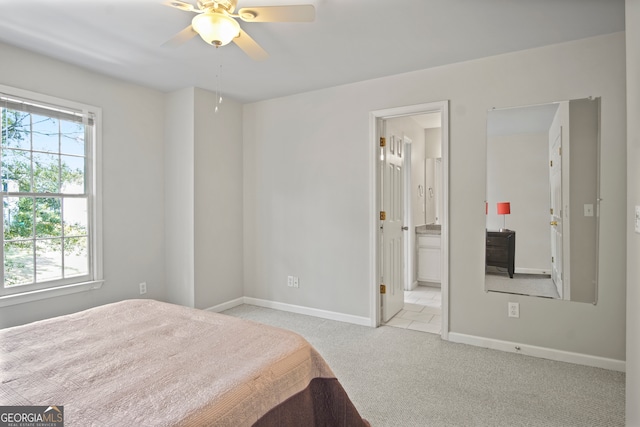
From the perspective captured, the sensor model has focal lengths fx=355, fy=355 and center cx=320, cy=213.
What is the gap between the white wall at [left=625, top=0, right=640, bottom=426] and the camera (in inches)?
66.1

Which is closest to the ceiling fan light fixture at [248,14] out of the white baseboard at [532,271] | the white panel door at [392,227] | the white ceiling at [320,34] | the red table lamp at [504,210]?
the white ceiling at [320,34]

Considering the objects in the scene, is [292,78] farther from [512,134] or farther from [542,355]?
[542,355]

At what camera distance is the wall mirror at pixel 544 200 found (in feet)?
9.02

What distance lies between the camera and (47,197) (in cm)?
312

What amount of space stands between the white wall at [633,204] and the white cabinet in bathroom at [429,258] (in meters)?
3.38

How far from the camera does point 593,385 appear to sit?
8.02ft

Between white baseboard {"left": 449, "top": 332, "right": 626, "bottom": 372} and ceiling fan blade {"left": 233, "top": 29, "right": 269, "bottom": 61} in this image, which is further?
white baseboard {"left": 449, "top": 332, "right": 626, "bottom": 372}

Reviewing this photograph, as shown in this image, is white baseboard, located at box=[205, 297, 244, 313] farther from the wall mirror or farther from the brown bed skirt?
the wall mirror

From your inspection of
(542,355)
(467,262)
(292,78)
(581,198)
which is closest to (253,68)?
(292,78)

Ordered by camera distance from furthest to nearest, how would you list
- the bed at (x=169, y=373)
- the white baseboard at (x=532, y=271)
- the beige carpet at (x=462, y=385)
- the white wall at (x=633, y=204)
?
the white baseboard at (x=532, y=271)
the beige carpet at (x=462, y=385)
the white wall at (x=633, y=204)
the bed at (x=169, y=373)

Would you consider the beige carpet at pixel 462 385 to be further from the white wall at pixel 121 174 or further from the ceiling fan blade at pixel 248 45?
the ceiling fan blade at pixel 248 45

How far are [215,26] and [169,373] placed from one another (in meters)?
1.63

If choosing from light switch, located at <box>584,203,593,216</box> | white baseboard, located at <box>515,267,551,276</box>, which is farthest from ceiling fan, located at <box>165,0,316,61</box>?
white baseboard, located at <box>515,267,551,276</box>

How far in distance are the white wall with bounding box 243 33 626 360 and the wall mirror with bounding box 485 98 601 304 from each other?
0.24ft
